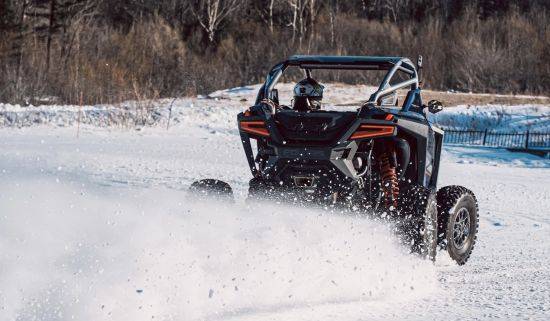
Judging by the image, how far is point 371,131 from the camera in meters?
6.28

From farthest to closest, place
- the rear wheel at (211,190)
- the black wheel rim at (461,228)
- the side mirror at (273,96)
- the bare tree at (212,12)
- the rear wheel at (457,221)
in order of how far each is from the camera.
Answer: the bare tree at (212,12) < the black wheel rim at (461,228) < the side mirror at (273,96) < the rear wheel at (457,221) < the rear wheel at (211,190)

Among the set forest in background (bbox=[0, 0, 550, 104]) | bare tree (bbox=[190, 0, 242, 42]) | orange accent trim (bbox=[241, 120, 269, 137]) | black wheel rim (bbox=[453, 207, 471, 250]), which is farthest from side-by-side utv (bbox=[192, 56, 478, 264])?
bare tree (bbox=[190, 0, 242, 42])

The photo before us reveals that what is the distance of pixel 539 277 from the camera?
6621 mm

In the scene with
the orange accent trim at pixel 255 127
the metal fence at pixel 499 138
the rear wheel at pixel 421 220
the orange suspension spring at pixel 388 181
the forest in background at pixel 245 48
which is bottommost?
the metal fence at pixel 499 138

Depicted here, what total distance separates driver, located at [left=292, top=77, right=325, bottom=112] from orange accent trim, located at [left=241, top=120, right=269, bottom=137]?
0.61 m

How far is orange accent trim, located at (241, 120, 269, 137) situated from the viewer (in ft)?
21.3

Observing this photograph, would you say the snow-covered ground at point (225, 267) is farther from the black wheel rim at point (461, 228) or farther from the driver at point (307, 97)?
the driver at point (307, 97)

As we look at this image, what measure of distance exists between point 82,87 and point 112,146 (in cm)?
1992

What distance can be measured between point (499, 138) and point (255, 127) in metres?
26.4

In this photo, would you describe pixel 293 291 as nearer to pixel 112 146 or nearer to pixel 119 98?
pixel 112 146

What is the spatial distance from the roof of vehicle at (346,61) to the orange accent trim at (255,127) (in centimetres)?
86

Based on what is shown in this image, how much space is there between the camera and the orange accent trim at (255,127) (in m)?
6.48

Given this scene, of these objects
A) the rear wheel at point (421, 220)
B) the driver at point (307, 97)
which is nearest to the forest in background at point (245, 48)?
the driver at point (307, 97)

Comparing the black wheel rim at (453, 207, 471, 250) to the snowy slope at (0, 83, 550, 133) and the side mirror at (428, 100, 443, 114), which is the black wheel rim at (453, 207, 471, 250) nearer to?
the side mirror at (428, 100, 443, 114)
